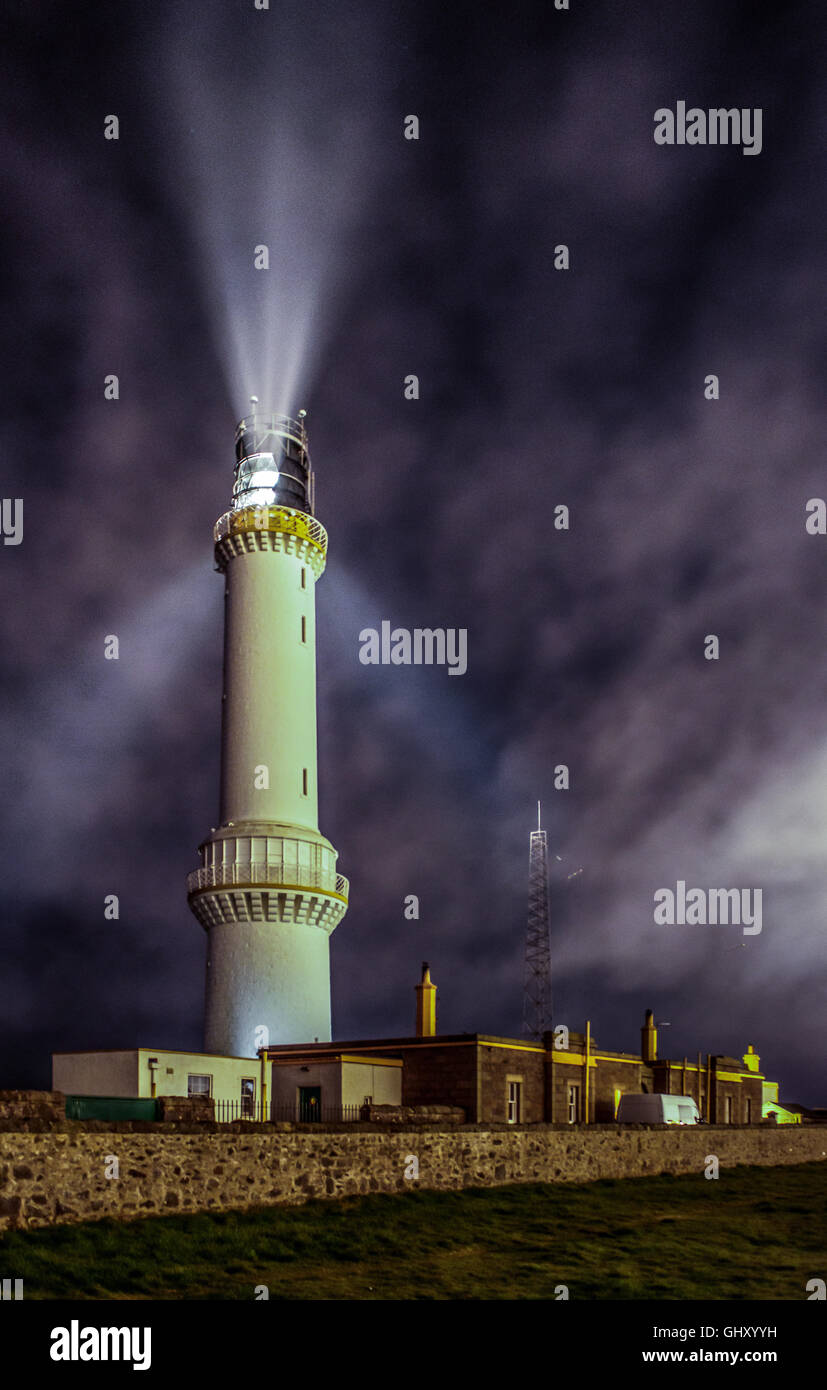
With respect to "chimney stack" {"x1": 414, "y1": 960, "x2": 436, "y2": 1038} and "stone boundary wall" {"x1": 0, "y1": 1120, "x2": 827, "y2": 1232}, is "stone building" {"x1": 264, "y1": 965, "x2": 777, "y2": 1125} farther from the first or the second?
"stone boundary wall" {"x1": 0, "y1": 1120, "x2": 827, "y2": 1232}

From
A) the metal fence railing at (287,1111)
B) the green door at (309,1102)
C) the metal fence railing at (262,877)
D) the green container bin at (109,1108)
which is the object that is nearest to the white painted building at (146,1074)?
the metal fence railing at (287,1111)

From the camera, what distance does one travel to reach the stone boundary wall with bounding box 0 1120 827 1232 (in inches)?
672

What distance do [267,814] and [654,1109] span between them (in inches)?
587

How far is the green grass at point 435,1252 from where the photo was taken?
15773 mm

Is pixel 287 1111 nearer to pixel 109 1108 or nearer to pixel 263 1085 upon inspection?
pixel 263 1085

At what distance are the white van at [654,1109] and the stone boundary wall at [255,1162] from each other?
27.8 feet

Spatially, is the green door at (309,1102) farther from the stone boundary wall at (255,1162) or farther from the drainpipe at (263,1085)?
the stone boundary wall at (255,1162)

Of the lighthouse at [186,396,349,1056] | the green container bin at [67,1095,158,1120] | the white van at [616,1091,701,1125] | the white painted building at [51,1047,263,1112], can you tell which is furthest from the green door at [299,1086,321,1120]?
the green container bin at [67,1095,158,1120]

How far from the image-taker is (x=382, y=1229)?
19.6 meters

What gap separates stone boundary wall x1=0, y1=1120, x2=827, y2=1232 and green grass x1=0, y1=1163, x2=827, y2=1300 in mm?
307

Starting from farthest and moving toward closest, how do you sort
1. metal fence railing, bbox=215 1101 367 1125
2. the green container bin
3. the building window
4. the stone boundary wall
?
the building window
metal fence railing, bbox=215 1101 367 1125
the green container bin
the stone boundary wall

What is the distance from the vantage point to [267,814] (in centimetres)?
4066
